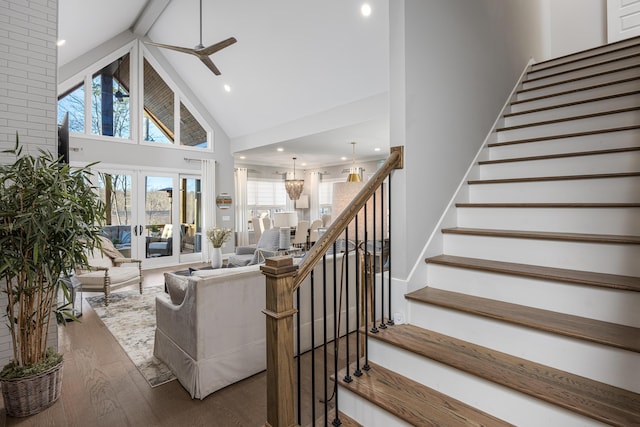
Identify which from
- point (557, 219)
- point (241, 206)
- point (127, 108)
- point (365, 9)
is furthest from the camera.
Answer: point (241, 206)

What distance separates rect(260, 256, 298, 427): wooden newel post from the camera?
4.25 feet

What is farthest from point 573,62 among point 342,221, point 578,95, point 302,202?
point 302,202

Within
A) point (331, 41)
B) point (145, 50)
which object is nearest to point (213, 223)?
point (145, 50)

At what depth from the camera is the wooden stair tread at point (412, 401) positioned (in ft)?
4.49

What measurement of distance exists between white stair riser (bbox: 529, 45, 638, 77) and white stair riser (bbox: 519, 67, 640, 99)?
41cm

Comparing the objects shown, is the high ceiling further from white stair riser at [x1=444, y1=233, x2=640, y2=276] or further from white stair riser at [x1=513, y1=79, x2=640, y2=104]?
white stair riser at [x1=444, y1=233, x2=640, y2=276]

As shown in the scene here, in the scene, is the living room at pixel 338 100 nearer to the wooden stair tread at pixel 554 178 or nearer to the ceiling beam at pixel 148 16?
the ceiling beam at pixel 148 16

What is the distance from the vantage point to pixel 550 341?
1429 millimetres

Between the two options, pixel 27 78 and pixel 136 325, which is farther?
pixel 136 325

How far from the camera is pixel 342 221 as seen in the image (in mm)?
1617

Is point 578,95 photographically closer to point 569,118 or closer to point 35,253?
point 569,118

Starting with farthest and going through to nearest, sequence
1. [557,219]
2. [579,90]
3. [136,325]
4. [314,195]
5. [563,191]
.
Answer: [314,195] < [136,325] < [579,90] < [563,191] < [557,219]

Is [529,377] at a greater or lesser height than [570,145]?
lesser

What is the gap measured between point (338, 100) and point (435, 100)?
3.45m
